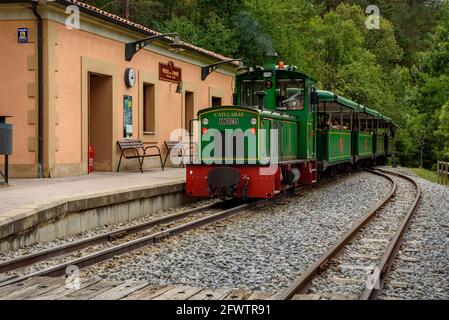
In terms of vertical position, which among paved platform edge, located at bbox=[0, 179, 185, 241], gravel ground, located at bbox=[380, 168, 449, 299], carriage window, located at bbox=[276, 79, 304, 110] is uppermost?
carriage window, located at bbox=[276, 79, 304, 110]

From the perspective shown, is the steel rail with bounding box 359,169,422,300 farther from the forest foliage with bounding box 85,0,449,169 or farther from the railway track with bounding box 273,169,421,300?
the forest foliage with bounding box 85,0,449,169

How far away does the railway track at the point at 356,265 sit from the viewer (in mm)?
6162

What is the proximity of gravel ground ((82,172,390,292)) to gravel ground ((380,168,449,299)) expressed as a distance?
1.06m

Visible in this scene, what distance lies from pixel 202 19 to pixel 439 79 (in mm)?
15128

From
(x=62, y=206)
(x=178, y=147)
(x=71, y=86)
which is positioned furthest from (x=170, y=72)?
(x=62, y=206)

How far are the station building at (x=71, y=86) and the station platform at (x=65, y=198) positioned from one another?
0.89 meters

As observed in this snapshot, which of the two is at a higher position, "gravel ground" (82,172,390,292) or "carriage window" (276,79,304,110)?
"carriage window" (276,79,304,110)

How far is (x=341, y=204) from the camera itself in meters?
14.4

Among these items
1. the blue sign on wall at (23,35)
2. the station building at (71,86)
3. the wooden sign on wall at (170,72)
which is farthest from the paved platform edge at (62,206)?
the wooden sign on wall at (170,72)

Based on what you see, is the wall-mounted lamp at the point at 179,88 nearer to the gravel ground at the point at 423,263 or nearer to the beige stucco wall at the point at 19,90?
the beige stucco wall at the point at 19,90

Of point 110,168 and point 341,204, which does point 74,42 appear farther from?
point 341,204

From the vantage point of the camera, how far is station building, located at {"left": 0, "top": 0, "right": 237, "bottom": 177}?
1488 cm

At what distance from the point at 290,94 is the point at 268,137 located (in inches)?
107

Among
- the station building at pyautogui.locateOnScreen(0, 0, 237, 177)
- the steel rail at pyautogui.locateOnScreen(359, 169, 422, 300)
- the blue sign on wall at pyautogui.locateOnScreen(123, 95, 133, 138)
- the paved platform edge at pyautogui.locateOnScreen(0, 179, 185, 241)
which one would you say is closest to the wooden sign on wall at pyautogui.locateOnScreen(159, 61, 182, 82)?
the station building at pyautogui.locateOnScreen(0, 0, 237, 177)
